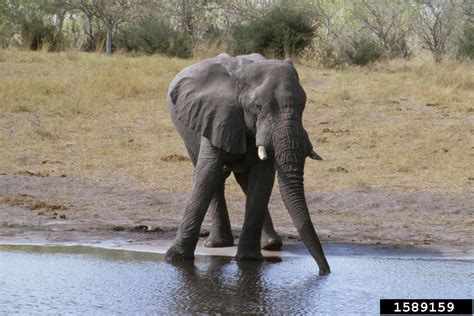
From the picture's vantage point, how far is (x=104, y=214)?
11.2 metres

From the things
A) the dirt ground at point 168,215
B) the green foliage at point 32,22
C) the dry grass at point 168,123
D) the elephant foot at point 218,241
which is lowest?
the dirt ground at point 168,215

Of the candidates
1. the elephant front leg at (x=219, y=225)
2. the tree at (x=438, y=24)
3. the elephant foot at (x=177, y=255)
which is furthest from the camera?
the tree at (x=438, y=24)

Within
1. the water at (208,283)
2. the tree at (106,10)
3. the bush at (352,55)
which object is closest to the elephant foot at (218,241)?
the water at (208,283)

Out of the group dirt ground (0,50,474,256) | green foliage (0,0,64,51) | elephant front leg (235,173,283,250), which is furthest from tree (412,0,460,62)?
elephant front leg (235,173,283,250)

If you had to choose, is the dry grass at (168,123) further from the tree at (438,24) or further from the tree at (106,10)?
the tree at (438,24)

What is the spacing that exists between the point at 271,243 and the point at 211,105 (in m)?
1.44

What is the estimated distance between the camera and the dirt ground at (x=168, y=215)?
985cm

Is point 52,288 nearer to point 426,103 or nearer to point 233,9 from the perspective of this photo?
point 426,103

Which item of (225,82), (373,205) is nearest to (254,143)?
(225,82)

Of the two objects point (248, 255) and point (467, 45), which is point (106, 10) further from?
point (248, 255)

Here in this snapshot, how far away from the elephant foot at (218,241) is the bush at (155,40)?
609 inches

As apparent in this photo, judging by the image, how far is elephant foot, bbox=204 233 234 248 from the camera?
9070 mm

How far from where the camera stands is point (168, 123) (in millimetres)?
16578

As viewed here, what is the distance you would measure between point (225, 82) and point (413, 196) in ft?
14.9
